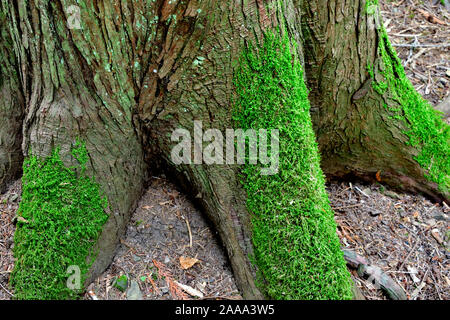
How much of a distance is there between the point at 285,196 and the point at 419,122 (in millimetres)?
1944

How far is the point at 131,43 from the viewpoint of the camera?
253cm

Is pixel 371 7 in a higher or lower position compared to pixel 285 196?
higher

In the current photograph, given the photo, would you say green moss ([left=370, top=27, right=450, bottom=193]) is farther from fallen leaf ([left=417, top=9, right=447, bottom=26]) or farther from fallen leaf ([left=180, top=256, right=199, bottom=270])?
fallen leaf ([left=417, top=9, right=447, bottom=26])

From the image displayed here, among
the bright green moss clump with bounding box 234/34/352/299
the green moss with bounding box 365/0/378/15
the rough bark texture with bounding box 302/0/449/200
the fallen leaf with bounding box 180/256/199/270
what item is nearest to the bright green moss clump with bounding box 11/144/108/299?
the fallen leaf with bounding box 180/256/199/270

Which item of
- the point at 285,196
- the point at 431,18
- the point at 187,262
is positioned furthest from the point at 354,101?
the point at 431,18

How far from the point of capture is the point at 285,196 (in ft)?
8.63

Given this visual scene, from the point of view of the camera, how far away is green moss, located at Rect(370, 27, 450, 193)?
11.3ft

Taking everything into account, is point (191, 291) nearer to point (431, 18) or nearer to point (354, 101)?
point (354, 101)

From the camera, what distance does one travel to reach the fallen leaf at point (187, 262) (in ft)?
9.29

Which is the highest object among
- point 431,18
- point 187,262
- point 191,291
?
point 431,18

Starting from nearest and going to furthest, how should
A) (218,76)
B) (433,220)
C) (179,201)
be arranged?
1. (218,76)
2. (179,201)
3. (433,220)
